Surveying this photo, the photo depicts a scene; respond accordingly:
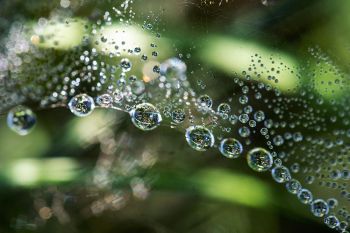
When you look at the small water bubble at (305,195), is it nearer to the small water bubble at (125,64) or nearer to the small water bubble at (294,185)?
the small water bubble at (294,185)

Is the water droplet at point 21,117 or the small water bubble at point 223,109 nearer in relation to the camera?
the small water bubble at point 223,109

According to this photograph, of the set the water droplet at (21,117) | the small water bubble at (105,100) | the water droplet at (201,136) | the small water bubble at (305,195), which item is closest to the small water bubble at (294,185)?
the small water bubble at (305,195)

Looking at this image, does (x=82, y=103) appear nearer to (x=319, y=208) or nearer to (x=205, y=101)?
(x=205, y=101)

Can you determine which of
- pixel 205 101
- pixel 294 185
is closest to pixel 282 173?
pixel 294 185

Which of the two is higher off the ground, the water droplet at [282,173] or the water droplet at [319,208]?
the water droplet at [282,173]

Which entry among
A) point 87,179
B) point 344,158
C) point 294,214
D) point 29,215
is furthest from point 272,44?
point 29,215

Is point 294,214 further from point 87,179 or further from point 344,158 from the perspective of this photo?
point 87,179

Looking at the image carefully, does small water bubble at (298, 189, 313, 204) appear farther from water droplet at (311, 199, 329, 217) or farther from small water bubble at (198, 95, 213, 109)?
small water bubble at (198, 95, 213, 109)
